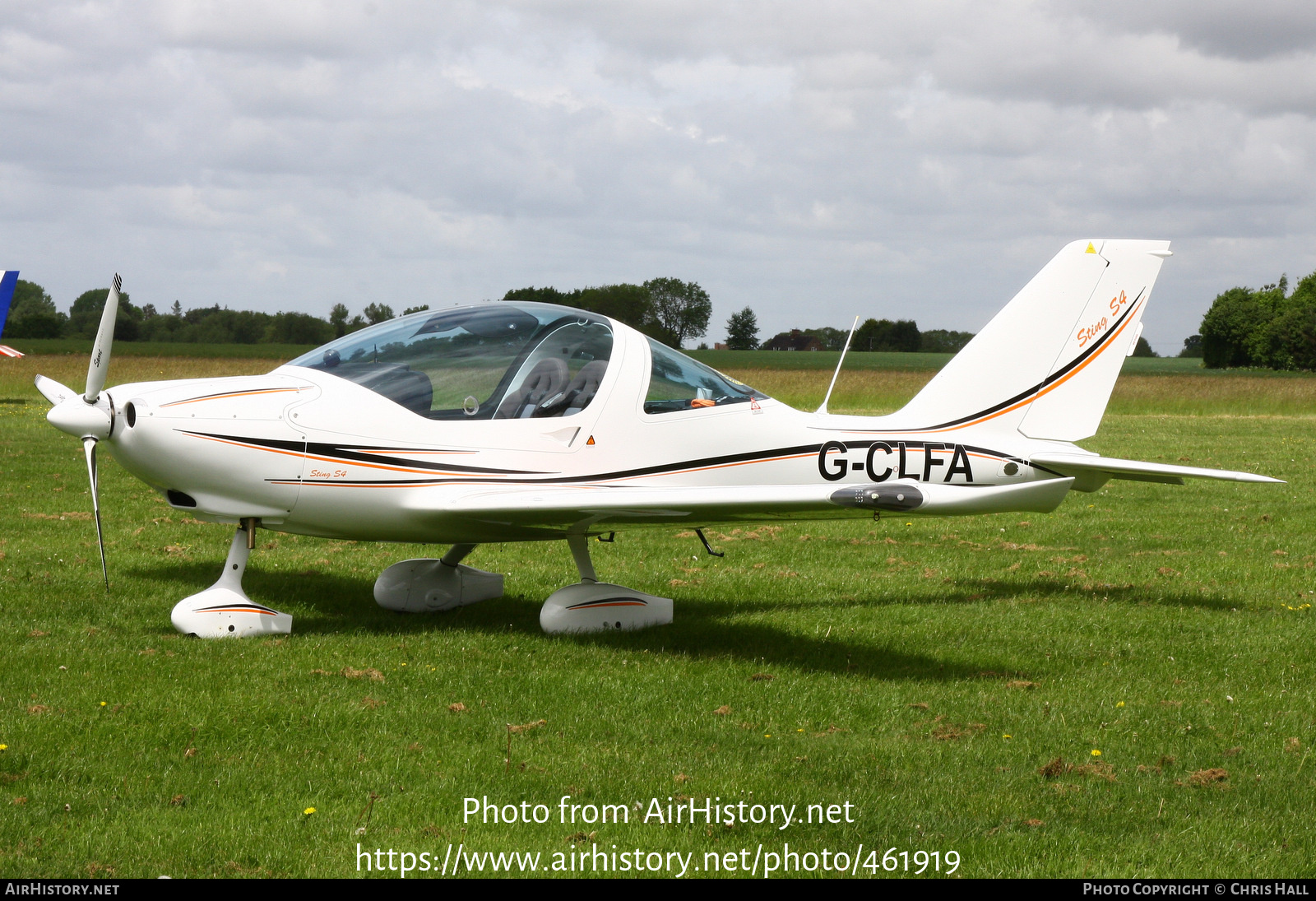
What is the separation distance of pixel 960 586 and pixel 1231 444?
15.2 metres

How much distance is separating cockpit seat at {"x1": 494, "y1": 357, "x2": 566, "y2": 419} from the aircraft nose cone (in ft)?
7.35

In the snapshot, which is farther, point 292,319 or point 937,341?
point 937,341

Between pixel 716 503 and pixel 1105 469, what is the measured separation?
324 cm

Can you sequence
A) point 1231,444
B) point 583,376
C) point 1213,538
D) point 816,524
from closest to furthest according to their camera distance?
point 583,376 → point 1213,538 → point 816,524 → point 1231,444

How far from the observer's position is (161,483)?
6715 millimetres

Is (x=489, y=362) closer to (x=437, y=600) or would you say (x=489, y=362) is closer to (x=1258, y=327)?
(x=437, y=600)

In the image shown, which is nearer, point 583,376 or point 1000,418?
point 583,376

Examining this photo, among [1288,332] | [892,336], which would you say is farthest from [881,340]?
[1288,332]

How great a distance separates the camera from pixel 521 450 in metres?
7.13

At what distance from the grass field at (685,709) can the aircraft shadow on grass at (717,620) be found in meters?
0.04

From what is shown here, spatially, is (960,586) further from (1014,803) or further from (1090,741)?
(1014,803)

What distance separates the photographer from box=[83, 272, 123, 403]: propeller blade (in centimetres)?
653

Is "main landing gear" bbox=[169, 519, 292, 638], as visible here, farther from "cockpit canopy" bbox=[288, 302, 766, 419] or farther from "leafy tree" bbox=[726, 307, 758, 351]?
"leafy tree" bbox=[726, 307, 758, 351]
